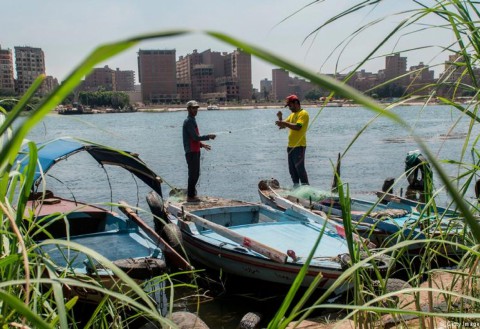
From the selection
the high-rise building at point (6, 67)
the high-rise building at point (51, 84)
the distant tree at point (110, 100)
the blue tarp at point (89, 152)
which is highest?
the distant tree at point (110, 100)

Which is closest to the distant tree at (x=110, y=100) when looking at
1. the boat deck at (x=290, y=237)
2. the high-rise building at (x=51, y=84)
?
the boat deck at (x=290, y=237)

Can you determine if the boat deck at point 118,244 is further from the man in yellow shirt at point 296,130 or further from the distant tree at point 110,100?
the distant tree at point 110,100

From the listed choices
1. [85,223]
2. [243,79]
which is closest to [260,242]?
[85,223]

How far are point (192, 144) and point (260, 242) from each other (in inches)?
157

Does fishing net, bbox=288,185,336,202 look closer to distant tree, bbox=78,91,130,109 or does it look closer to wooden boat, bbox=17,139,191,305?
wooden boat, bbox=17,139,191,305

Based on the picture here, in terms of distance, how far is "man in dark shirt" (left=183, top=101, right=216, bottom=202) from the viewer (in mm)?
11031

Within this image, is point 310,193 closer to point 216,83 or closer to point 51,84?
point 51,84

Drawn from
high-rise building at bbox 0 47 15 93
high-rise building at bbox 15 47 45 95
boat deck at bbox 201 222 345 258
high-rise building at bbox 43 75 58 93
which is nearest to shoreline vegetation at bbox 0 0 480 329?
high-rise building at bbox 43 75 58 93

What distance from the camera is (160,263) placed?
680 cm

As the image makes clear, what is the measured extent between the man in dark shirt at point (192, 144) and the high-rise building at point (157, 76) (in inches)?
5999

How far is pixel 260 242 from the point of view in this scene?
308 inches

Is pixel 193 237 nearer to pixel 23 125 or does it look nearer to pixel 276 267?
pixel 276 267

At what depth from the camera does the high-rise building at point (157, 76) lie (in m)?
164

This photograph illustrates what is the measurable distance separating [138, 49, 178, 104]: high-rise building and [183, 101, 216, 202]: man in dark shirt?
15237 centimetres
